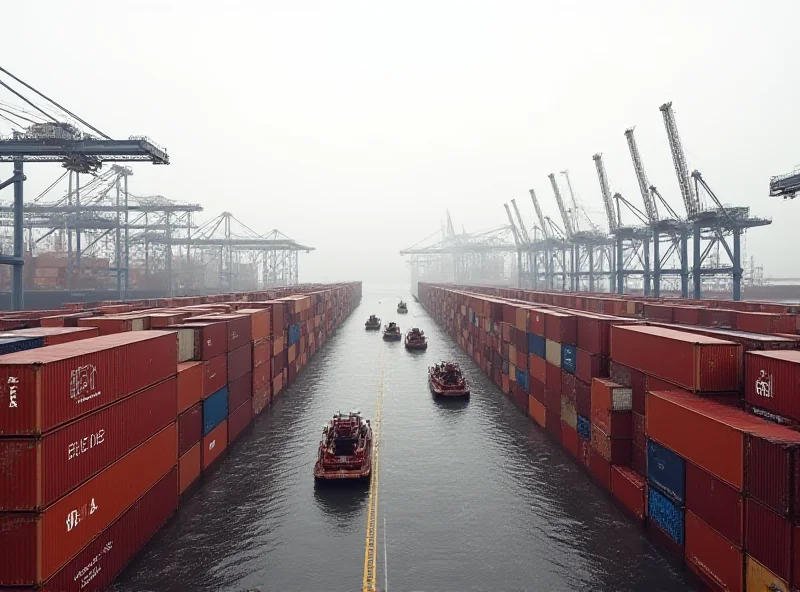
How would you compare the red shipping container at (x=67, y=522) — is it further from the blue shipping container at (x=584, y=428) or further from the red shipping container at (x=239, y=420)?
the blue shipping container at (x=584, y=428)

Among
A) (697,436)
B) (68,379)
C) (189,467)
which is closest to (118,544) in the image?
(68,379)

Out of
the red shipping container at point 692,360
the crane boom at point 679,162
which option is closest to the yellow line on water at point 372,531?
the red shipping container at point 692,360

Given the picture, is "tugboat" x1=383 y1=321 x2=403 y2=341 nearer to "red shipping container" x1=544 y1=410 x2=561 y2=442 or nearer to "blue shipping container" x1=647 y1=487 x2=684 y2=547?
"red shipping container" x1=544 y1=410 x2=561 y2=442

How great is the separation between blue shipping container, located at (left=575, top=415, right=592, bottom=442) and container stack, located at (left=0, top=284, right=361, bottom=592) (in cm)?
1946

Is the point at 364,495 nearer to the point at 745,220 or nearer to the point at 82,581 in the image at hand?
the point at 82,581

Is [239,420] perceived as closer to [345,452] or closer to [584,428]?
[345,452]

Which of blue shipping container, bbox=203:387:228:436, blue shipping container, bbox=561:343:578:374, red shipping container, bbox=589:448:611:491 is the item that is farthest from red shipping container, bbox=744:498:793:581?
blue shipping container, bbox=203:387:228:436

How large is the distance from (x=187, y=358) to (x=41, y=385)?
12.0 m

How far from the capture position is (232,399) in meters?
29.1

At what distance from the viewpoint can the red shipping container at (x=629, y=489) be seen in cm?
1878

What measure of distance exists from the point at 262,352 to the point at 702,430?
97.6ft

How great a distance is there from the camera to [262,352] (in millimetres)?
36500

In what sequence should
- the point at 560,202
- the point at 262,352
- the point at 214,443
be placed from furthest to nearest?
the point at 560,202, the point at 262,352, the point at 214,443

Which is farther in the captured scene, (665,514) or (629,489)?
(629,489)
